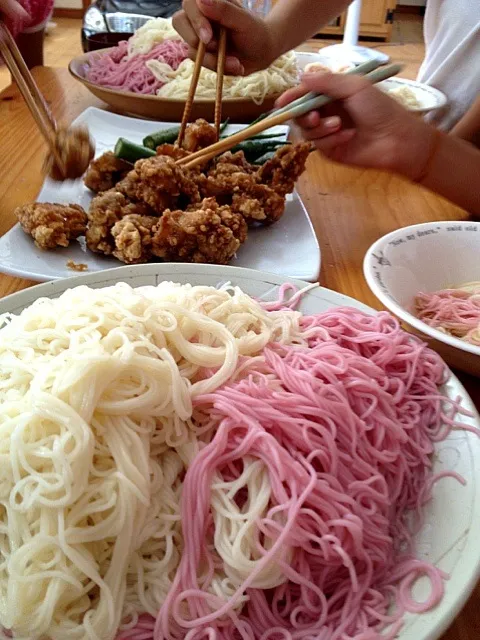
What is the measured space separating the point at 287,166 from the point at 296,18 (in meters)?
0.70

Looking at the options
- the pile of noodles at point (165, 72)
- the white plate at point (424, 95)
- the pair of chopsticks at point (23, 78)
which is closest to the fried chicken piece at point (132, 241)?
the pair of chopsticks at point (23, 78)

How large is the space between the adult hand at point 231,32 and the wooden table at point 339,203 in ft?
1.07

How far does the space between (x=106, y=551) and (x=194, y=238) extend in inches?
24.6

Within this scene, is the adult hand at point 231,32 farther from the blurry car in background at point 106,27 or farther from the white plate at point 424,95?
the blurry car in background at point 106,27

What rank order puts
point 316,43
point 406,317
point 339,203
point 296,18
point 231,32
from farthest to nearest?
point 316,43 < point 296,18 < point 231,32 < point 339,203 < point 406,317

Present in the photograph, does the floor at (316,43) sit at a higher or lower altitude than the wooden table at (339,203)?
lower

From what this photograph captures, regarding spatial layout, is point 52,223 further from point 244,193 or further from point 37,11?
point 37,11

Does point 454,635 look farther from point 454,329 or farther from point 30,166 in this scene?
point 30,166

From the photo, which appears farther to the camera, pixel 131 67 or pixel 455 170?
pixel 131 67

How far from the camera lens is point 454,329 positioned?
2.98ft

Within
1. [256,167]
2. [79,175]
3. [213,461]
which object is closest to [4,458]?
[213,461]

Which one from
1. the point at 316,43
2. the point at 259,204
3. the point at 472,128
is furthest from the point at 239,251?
the point at 316,43

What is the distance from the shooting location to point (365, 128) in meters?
1.19

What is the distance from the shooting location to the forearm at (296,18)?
1.70 metres
